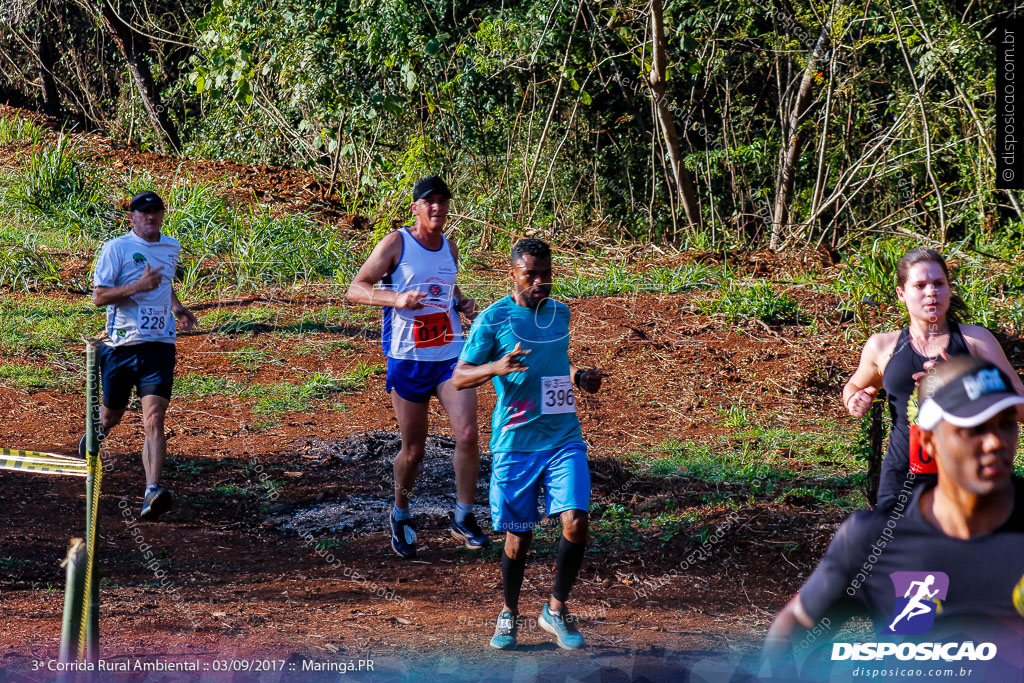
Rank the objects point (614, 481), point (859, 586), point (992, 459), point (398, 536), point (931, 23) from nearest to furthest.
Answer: point (992, 459) → point (859, 586) → point (398, 536) → point (614, 481) → point (931, 23)

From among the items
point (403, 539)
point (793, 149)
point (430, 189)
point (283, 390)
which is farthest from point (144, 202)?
point (793, 149)

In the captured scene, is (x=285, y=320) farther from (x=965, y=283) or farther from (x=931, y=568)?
(x=931, y=568)

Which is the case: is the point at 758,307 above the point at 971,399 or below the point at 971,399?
above

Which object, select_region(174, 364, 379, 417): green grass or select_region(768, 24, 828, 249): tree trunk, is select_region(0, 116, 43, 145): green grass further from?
select_region(768, 24, 828, 249): tree trunk

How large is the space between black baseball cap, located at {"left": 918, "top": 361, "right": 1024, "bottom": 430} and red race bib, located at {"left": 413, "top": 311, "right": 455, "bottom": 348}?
11.7 feet

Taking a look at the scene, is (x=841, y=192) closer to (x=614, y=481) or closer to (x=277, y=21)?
(x=614, y=481)

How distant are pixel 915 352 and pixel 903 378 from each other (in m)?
0.12

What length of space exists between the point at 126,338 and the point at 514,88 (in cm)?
848

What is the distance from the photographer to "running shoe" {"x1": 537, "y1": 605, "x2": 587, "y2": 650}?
452 centimetres

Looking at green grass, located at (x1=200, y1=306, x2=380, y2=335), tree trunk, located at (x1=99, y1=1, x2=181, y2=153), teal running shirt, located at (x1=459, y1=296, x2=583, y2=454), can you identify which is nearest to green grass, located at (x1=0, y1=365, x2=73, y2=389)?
green grass, located at (x1=200, y1=306, x2=380, y2=335)

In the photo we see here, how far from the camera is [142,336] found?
6.16 metres

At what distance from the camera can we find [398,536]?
5863 millimetres

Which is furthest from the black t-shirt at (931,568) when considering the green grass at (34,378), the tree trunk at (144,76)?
the tree trunk at (144,76)

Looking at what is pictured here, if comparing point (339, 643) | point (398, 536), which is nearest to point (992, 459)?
point (339, 643)
